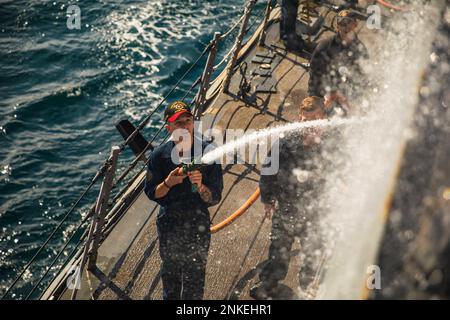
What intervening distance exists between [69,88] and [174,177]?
11.0 m

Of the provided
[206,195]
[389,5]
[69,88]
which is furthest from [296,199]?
[69,88]

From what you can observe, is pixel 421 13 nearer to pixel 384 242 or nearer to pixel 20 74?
pixel 384 242

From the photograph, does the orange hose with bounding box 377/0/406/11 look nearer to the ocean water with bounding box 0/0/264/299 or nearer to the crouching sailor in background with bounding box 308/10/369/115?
the ocean water with bounding box 0/0/264/299

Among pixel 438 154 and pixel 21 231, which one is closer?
pixel 438 154

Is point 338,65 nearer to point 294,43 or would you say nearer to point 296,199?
point 296,199

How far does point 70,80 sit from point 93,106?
165 centimetres

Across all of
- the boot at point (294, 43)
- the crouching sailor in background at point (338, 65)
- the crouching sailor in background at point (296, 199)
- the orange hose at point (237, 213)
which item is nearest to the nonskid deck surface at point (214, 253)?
the orange hose at point (237, 213)

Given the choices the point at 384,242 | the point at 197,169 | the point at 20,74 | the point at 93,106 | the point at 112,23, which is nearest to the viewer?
the point at 384,242

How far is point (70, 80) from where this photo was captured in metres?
14.2

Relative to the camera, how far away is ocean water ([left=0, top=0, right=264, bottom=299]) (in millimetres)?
10289

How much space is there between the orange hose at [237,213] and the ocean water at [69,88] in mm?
4471

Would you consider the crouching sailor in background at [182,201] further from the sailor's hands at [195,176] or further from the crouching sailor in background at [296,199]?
the crouching sailor in background at [296,199]
